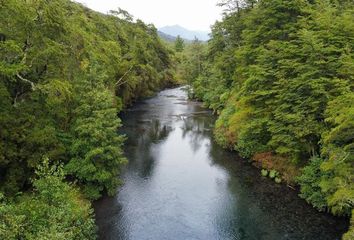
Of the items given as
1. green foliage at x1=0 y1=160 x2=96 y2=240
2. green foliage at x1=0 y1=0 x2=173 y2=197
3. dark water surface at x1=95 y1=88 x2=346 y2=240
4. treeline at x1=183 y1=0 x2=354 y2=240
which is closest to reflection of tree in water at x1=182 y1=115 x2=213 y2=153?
dark water surface at x1=95 y1=88 x2=346 y2=240

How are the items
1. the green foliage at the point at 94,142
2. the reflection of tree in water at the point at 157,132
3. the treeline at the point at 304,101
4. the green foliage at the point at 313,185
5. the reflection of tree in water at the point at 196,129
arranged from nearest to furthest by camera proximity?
1. the treeline at the point at 304,101
2. the green foliage at the point at 313,185
3. the green foliage at the point at 94,142
4. the reflection of tree in water at the point at 196,129
5. the reflection of tree in water at the point at 157,132

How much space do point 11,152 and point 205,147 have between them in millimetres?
26319

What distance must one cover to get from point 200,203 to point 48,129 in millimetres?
12910

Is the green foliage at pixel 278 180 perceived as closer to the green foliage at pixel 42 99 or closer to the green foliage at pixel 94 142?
the green foliage at pixel 94 142

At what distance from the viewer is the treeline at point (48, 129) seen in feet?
59.3

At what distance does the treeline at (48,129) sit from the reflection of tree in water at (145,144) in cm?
665

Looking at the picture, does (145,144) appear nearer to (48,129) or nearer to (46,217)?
(48,129)

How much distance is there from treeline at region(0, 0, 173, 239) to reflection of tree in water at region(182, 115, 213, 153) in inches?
699

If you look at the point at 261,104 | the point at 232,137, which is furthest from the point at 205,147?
the point at 261,104

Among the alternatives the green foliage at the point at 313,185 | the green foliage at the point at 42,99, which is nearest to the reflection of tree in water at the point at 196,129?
the green foliage at the point at 313,185

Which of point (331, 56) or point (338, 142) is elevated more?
point (331, 56)

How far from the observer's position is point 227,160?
38.1m

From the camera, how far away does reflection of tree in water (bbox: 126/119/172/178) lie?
35.4 m

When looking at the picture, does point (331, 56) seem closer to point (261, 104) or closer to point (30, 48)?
point (261, 104)
